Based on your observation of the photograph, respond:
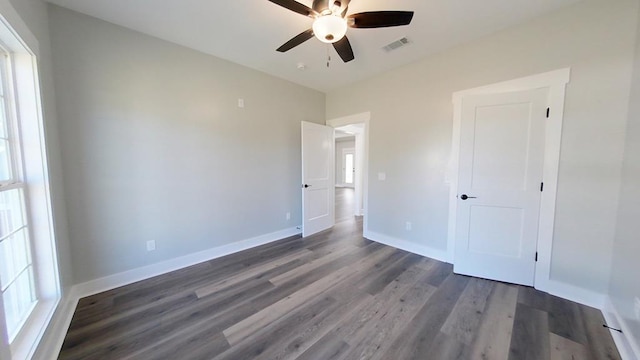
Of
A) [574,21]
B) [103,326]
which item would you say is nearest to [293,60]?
[574,21]

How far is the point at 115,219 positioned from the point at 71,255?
1.44 feet

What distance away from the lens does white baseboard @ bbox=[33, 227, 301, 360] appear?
1.50m

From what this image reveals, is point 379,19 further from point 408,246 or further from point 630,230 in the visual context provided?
point 408,246

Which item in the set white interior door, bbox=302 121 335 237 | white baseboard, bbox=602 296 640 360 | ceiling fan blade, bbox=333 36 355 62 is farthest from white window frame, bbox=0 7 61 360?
white baseboard, bbox=602 296 640 360

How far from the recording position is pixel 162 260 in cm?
263

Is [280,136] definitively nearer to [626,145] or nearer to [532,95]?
[532,95]

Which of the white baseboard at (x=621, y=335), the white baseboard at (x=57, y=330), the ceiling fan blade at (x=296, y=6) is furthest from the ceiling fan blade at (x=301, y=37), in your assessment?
the white baseboard at (x=621, y=335)

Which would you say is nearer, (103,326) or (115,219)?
(103,326)

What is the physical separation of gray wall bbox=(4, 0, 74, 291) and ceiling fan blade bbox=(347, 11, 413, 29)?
A: 2.39 metres

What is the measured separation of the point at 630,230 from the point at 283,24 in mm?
3422

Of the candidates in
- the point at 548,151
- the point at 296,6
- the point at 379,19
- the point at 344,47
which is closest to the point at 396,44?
the point at 344,47

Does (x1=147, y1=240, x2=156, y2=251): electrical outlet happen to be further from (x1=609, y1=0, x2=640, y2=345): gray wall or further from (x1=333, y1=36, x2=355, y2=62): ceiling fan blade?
(x1=609, y1=0, x2=640, y2=345): gray wall

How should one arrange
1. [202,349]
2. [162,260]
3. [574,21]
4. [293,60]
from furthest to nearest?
1. [293,60]
2. [162,260]
3. [574,21]
4. [202,349]

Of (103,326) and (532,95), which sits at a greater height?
(532,95)
